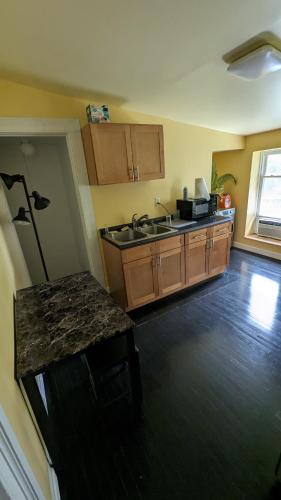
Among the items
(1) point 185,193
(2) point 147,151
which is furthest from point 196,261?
(2) point 147,151

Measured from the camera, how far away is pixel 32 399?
981 mm

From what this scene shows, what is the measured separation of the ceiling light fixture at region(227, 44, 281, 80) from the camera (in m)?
1.49

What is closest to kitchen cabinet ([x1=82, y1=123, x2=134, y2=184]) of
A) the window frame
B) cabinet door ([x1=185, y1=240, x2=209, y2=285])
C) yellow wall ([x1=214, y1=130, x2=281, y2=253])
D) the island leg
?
cabinet door ([x1=185, y1=240, x2=209, y2=285])

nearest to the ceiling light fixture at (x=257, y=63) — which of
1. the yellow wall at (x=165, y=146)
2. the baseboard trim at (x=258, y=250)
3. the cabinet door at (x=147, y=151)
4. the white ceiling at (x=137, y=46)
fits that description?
the white ceiling at (x=137, y=46)

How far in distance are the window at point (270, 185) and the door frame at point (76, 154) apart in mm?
3110

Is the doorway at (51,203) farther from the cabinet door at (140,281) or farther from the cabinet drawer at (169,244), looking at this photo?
the cabinet drawer at (169,244)

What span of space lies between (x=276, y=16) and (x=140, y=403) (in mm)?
2635

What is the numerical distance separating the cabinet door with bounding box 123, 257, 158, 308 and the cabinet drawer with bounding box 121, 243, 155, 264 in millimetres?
45

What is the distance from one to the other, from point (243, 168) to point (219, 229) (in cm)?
171

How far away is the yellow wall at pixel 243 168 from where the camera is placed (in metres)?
3.41

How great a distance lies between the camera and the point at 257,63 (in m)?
1.58

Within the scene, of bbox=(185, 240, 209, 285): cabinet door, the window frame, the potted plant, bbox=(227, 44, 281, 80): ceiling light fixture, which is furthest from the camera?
the potted plant

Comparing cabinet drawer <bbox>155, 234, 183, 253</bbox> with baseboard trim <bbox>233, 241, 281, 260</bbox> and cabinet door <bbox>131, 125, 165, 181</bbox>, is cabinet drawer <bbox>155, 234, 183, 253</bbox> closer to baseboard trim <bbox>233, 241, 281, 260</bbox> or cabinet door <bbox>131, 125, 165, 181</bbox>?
cabinet door <bbox>131, 125, 165, 181</bbox>

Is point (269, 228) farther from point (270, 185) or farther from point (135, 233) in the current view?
point (135, 233)
